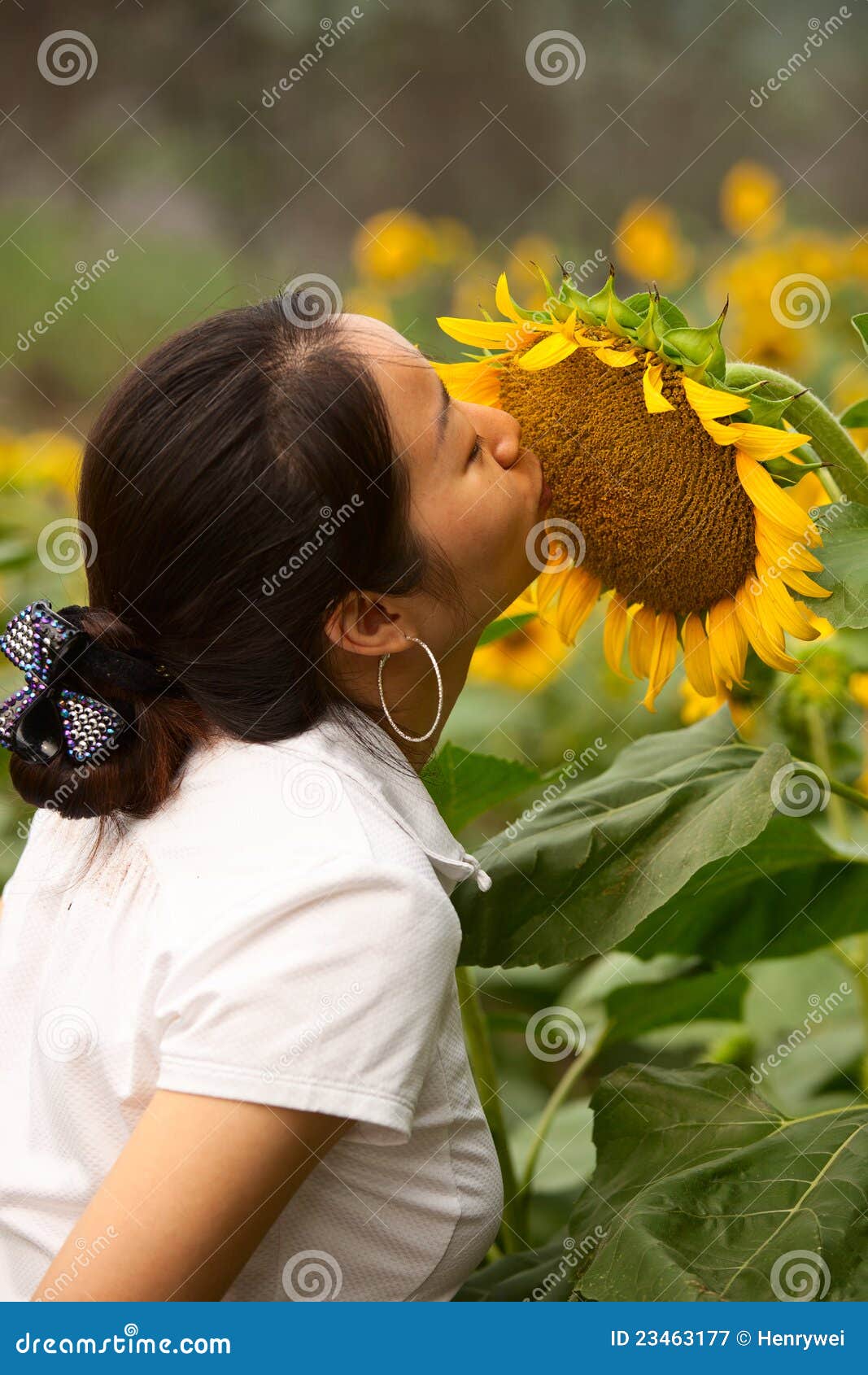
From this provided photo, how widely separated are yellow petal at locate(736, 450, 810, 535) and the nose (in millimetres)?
159

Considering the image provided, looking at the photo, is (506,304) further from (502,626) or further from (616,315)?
(502,626)

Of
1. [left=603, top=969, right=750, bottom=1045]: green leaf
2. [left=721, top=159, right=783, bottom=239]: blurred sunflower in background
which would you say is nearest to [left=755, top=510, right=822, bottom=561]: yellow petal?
[left=603, top=969, right=750, bottom=1045]: green leaf

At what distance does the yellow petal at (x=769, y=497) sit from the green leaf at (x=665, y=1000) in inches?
22.5

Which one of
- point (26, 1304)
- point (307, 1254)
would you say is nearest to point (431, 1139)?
point (307, 1254)

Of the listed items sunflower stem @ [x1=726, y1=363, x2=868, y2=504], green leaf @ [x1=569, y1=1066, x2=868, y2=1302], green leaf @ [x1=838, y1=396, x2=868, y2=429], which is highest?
green leaf @ [x1=838, y1=396, x2=868, y2=429]

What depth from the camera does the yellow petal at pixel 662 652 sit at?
3.21ft

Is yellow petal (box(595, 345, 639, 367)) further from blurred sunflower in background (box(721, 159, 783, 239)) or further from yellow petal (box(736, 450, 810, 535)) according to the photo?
blurred sunflower in background (box(721, 159, 783, 239))

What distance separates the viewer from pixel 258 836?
766mm

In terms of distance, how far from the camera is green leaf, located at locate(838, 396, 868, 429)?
3.03 feet

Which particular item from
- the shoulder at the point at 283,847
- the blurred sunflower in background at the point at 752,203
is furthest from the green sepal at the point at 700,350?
the blurred sunflower in background at the point at 752,203

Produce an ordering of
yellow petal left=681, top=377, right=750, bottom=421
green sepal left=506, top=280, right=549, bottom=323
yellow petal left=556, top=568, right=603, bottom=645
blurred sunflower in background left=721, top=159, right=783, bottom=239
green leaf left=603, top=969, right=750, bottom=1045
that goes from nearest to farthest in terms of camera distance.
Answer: yellow petal left=681, top=377, right=750, bottom=421, green sepal left=506, top=280, right=549, bottom=323, yellow petal left=556, top=568, right=603, bottom=645, green leaf left=603, top=969, right=750, bottom=1045, blurred sunflower in background left=721, top=159, right=783, bottom=239

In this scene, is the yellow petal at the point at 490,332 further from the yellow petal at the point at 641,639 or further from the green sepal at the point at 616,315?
the yellow petal at the point at 641,639

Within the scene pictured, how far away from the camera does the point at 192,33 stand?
3.52 m

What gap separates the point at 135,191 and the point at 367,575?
2.96 m
